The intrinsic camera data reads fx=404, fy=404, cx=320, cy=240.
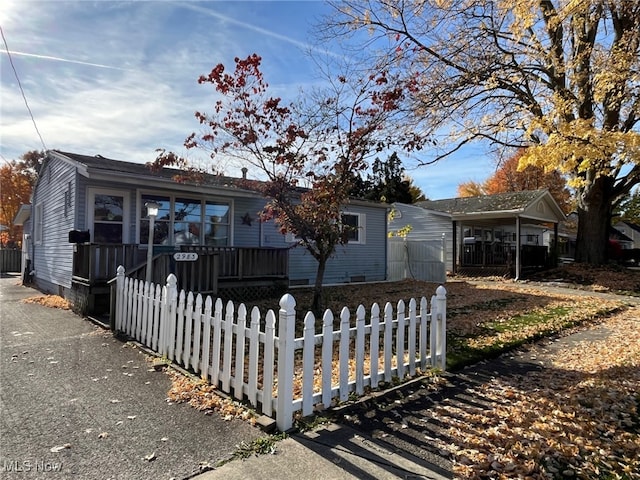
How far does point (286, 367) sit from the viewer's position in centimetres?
335

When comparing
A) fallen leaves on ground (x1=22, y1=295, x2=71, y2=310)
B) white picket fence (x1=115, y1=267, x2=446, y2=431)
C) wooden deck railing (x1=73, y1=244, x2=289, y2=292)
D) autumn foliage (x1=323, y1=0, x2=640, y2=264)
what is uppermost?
autumn foliage (x1=323, y1=0, x2=640, y2=264)

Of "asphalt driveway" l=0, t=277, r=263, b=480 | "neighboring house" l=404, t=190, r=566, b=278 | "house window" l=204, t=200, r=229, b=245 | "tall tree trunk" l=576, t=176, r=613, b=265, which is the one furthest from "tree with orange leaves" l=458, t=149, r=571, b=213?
"asphalt driveway" l=0, t=277, r=263, b=480

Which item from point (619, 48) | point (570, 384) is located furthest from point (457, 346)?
point (619, 48)

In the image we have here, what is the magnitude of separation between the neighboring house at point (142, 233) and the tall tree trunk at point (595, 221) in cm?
1132

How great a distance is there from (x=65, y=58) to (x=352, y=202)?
356 inches

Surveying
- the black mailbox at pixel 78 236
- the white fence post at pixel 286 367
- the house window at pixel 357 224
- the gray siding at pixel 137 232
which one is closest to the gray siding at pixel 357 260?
the gray siding at pixel 137 232

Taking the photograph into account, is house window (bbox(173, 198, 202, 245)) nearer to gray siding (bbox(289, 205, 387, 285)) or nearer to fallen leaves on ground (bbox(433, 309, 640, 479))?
gray siding (bbox(289, 205, 387, 285))

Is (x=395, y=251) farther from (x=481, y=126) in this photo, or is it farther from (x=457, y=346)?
(x=457, y=346)

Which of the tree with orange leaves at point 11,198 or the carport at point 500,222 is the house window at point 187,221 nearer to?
the carport at point 500,222

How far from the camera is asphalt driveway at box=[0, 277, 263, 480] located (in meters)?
2.77

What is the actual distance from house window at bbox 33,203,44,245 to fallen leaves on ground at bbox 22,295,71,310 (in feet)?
12.2

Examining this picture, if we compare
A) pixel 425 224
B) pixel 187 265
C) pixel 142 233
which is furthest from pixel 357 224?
pixel 187 265

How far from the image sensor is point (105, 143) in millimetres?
14664

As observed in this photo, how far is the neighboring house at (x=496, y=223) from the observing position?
18516mm
